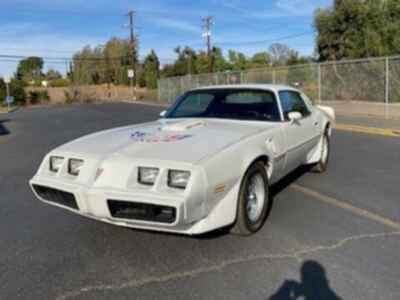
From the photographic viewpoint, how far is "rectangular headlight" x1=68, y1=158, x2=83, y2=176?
3617mm

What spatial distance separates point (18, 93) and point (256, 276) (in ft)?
151

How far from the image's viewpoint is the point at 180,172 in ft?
10.4

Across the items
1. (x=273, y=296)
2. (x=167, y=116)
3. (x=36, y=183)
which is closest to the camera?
(x=273, y=296)

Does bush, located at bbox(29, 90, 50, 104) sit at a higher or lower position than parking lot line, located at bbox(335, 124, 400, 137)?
higher

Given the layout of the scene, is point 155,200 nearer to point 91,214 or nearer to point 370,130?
point 91,214

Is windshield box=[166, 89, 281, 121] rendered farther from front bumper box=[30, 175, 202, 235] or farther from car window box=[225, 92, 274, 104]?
front bumper box=[30, 175, 202, 235]

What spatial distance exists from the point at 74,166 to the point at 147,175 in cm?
85

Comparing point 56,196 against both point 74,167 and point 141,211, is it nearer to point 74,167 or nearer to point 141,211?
point 74,167

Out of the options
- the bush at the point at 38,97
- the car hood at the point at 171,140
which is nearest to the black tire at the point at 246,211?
the car hood at the point at 171,140

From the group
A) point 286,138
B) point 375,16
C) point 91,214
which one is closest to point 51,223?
point 91,214

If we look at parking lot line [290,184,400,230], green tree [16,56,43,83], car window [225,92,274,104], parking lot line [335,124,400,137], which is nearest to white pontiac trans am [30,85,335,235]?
car window [225,92,274,104]

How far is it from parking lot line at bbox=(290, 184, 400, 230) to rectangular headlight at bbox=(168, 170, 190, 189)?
240 centimetres

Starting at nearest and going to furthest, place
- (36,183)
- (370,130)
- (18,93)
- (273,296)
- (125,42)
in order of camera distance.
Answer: (273,296), (36,183), (370,130), (18,93), (125,42)

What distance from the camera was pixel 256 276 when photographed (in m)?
3.13
